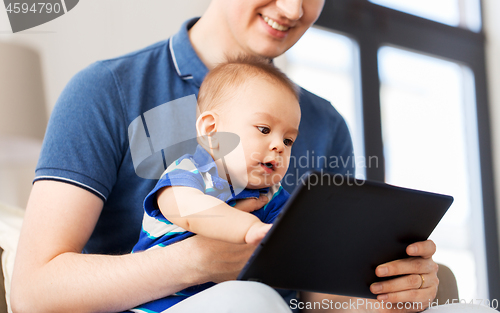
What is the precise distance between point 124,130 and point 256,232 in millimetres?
526

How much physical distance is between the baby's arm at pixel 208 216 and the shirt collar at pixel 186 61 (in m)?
0.43

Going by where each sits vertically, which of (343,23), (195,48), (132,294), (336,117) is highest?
(343,23)

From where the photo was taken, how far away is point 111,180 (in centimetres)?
98

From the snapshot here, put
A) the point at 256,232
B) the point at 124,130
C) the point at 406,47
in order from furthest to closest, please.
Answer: the point at 406,47 < the point at 124,130 < the point at 256,232

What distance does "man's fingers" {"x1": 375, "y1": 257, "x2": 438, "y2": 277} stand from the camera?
2.56 feet

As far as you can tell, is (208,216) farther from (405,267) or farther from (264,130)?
(405,267)

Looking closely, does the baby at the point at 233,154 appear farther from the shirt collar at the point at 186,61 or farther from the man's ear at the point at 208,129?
the shirt collar at the point at 186,61

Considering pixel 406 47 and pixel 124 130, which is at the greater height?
pixel 406 47

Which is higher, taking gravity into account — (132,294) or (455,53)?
(455,53)

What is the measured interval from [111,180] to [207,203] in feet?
1.19

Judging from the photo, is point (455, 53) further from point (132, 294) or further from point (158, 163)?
point (132, 294)

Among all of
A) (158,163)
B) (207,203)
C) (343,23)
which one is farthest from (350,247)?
(343,23)

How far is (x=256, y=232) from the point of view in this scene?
634 millimetres

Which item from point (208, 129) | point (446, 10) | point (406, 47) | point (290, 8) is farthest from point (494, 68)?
point (208, 129)
